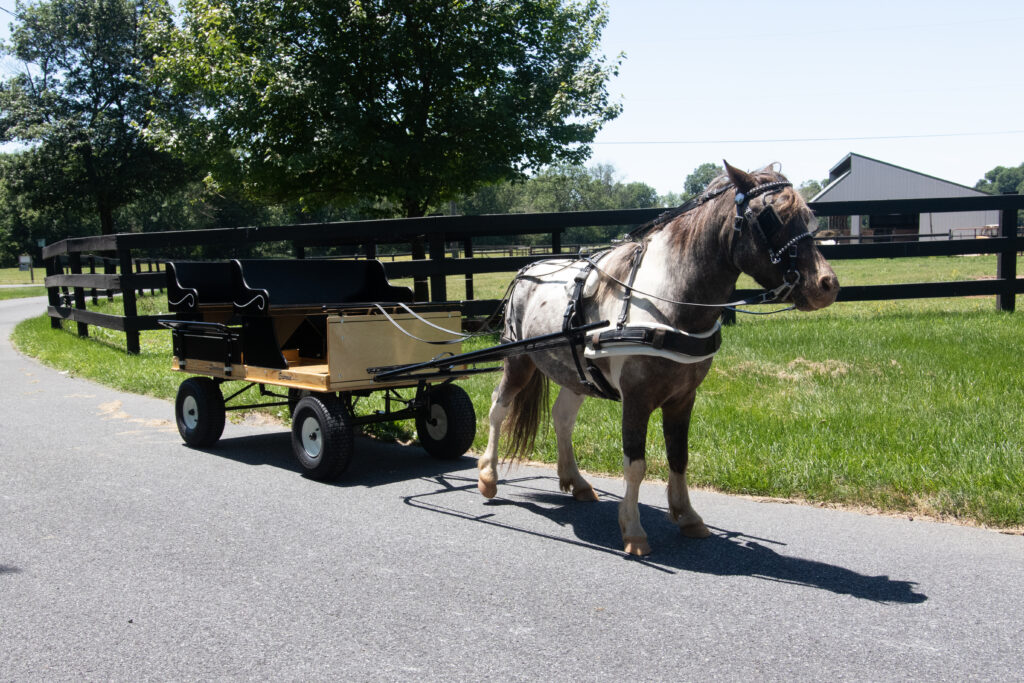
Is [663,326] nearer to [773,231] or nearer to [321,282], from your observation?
[773,231]

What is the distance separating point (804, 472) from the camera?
5.73m

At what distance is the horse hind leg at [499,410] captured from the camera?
580cm

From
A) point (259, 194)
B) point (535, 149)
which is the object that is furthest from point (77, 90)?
point (535, 149)

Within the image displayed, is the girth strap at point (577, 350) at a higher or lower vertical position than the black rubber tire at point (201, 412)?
higher

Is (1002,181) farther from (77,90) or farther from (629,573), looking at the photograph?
(629,573)

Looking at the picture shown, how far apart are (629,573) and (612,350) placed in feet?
3.89

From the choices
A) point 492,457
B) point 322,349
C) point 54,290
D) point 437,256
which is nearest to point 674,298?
point 492,457

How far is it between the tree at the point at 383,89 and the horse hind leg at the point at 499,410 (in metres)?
10.1

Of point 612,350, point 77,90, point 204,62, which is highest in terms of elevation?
point 77,90

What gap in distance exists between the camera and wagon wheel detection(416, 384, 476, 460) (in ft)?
22.9

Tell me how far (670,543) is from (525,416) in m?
1.66

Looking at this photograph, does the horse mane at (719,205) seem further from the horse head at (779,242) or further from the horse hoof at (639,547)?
the horse hoof at (639,547)

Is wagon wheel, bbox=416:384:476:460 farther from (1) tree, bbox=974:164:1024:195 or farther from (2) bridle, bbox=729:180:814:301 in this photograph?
(1) tree, bbox=974:164:1024:195

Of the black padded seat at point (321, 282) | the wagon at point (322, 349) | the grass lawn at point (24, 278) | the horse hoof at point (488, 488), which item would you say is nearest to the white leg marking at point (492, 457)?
the horse hoof at point (488, 488)
